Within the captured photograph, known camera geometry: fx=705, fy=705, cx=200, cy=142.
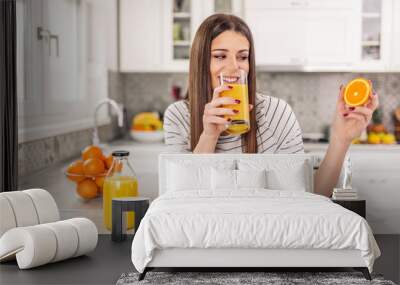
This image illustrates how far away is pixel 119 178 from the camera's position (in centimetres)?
351

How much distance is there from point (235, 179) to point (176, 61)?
10.1 feet

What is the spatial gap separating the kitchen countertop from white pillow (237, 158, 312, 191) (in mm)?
827

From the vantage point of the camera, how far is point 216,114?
3223 millimetres

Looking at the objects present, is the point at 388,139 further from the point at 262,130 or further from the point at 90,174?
the point at 90,174

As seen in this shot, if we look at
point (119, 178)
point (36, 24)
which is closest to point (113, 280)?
point (119, 178)

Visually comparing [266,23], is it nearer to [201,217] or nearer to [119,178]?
[119,178]

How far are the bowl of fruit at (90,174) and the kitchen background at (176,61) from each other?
0.89 meters

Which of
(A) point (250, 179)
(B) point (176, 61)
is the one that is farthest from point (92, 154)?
(B) point (176, 61)

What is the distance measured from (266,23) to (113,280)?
3.68 meters

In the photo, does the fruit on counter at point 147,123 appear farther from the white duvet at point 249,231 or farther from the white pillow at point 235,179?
the white duvet at point 249,231

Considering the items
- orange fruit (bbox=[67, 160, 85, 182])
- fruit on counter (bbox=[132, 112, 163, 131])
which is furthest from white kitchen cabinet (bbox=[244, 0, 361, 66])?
orange fruit (bbox=[67, 160, 85, 182])

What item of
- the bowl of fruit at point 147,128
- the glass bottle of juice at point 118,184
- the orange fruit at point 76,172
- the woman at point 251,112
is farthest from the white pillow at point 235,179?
the bowl of fruit at point 147,128

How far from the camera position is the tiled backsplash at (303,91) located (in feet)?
21.2

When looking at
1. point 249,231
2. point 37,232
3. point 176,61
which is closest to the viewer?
point 249,231
